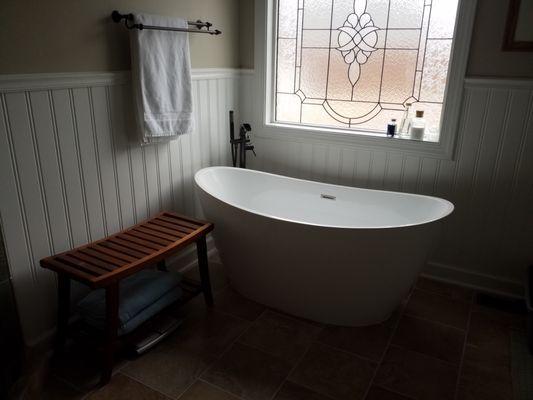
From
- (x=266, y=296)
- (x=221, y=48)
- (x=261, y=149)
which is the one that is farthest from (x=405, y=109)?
(x=266, y=296)

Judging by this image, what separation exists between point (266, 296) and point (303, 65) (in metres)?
1.58

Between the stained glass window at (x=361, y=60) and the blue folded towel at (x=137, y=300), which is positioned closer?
the blue folded towel at (x=137, y=300)

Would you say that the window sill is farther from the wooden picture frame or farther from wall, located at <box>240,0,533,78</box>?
the wooden picture frame

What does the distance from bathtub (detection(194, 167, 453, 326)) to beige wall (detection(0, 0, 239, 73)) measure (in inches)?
33.5

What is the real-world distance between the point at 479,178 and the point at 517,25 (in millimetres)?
807

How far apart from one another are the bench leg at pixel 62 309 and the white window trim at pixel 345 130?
66.2 inches

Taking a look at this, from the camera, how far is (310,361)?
6.20 ft

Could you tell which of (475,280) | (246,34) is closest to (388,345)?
(475,280)

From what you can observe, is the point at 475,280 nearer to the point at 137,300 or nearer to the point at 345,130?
the point at 345,130

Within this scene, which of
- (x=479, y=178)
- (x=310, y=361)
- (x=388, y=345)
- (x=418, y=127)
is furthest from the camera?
(x=418, y=127)

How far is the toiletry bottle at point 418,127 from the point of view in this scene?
2.42 metres

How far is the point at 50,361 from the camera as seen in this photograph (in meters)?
1.86

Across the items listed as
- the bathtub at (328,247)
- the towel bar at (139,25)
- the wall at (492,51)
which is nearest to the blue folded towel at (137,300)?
the bathtub at (328,247)

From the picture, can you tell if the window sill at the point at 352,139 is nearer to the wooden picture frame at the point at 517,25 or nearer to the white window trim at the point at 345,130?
the white window trim at the point at 345,130
